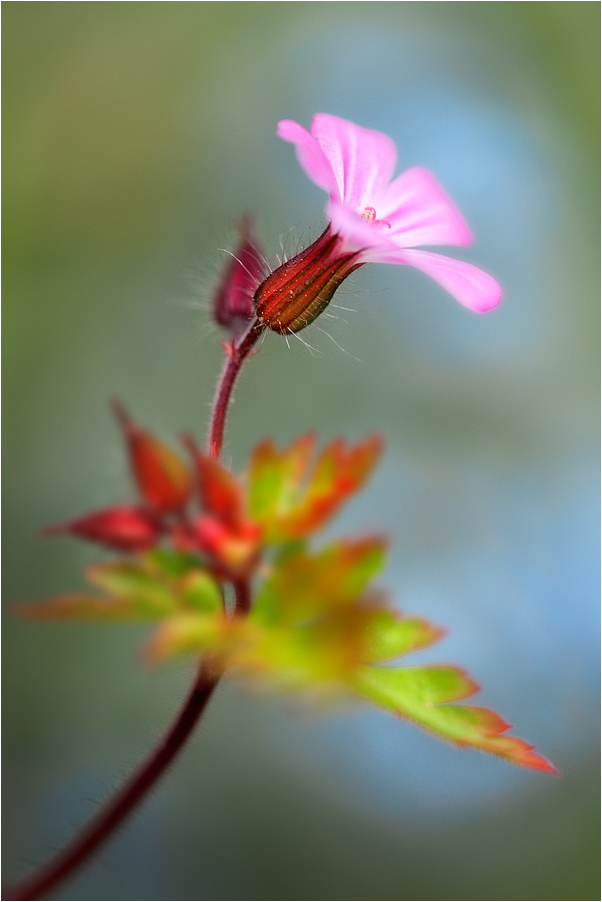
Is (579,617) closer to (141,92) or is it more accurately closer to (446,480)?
(446,480)

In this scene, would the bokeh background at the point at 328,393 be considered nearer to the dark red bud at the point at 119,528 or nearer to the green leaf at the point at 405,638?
the green leaf at the point at 405,638

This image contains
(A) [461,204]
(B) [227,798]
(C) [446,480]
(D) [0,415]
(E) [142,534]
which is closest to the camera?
(E) [142,534]

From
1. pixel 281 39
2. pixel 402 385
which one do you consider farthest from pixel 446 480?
pixel 281 39

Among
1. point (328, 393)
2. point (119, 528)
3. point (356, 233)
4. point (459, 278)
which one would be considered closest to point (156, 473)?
point (119, 528)

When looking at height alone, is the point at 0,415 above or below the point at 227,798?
above

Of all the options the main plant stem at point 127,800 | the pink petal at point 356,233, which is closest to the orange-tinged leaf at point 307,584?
the main plant stem at point 127,800

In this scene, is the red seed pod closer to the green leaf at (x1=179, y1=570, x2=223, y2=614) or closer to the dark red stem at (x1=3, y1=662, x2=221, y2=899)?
the green leaf at (x1=179, y1=570, x2=223, y2=614)
